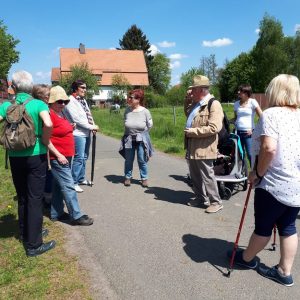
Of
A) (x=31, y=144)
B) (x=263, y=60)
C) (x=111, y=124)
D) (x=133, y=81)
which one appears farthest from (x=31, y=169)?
(x=133, y=81)

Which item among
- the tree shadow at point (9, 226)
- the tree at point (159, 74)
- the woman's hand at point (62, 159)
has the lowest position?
the tree shadow at point (9, 226)

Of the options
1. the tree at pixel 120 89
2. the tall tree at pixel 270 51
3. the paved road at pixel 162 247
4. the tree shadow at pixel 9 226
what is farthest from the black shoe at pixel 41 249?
the tall tree at pixel 270 51

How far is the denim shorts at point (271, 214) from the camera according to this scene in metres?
3.26

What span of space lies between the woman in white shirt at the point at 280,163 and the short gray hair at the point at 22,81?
7.80 feet

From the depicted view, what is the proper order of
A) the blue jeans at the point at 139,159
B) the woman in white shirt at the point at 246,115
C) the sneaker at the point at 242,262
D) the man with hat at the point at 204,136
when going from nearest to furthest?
the sneaker at the point at 242,262 < the man with hat at the point at 204,136 < the blue jeans at the point at 139,159 < the woman in white shirt at the point at 246,115

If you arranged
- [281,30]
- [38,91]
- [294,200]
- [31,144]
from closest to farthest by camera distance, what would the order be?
[294,200]
[31,144]
[38,91]
[281,30]

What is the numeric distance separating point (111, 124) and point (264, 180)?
20.3 metres

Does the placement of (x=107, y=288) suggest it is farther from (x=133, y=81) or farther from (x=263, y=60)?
(x=133, y=81)

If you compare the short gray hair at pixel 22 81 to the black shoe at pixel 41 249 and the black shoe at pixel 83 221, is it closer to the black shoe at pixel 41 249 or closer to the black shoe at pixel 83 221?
the black shoe at pixel 41 249

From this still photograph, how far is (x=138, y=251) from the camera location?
13.7 ft

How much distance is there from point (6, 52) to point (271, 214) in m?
66.5

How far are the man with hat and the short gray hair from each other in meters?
2.31

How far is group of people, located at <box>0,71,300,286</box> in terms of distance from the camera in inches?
124

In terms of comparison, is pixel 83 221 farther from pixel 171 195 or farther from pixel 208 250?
pixel 171 195
